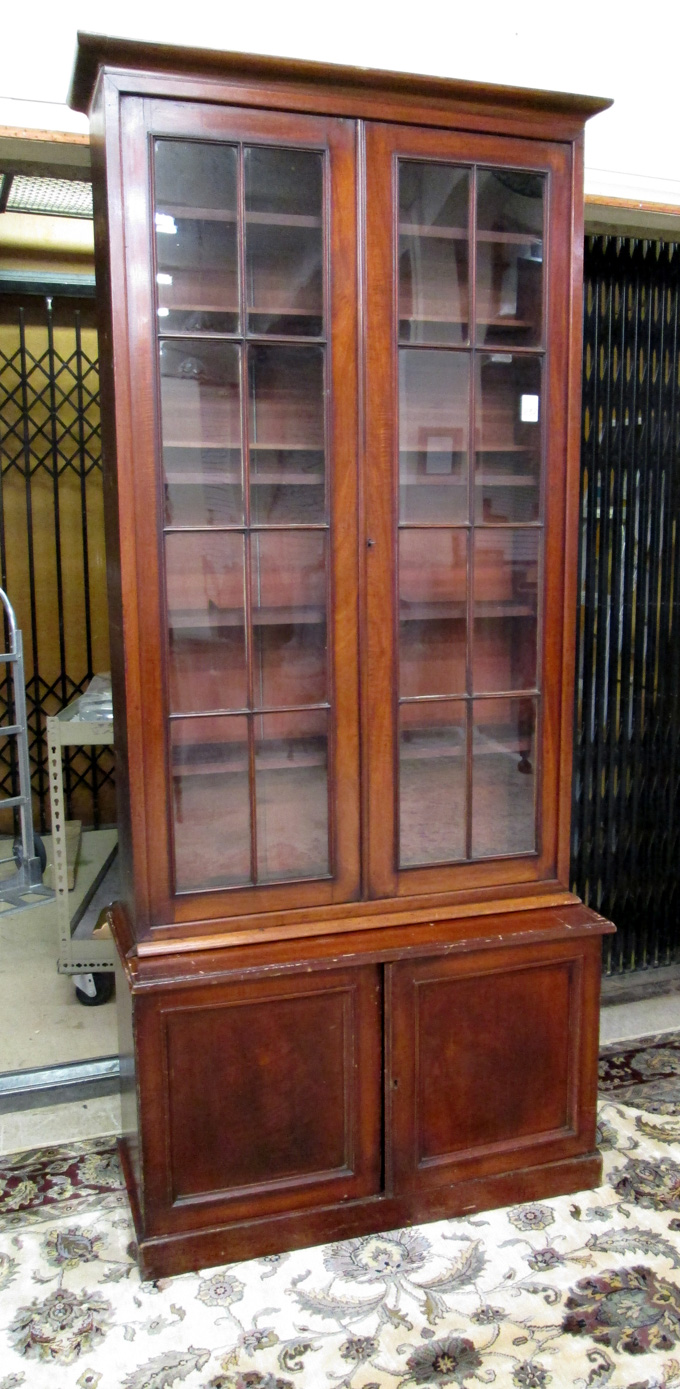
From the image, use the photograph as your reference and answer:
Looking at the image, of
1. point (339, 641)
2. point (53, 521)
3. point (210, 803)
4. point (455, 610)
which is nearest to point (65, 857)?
point (210, 803)

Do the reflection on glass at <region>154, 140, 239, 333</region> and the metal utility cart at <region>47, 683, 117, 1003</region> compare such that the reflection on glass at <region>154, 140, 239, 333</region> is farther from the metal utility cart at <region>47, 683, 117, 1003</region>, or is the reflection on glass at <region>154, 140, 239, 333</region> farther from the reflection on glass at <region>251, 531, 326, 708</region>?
the metal utility cart at <region>47, 683, 117, 1003</region>

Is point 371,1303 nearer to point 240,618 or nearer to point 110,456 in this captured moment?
point 240,618

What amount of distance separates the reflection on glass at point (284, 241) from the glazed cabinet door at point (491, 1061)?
4.10 ft

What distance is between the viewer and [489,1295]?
1.79 metres

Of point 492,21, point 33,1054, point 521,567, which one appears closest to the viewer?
point 521,567

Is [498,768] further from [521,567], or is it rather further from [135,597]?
[135,597]

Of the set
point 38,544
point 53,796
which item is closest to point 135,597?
point 53,796

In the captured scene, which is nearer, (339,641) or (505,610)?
(339,641)

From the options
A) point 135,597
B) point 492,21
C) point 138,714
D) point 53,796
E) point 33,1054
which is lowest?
point 33,1054

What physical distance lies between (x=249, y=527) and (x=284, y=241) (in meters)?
0.52

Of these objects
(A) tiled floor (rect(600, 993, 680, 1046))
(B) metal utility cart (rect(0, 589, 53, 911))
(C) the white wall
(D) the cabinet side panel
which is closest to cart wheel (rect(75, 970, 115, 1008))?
(B) metal utility cart (rect(0, 589, 53, 911))

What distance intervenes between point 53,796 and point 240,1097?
1.22 metres

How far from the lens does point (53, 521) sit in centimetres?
444

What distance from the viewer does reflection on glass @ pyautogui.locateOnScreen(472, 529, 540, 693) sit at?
2014 mm
